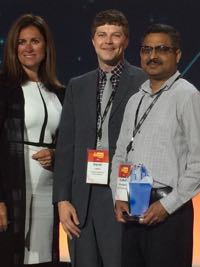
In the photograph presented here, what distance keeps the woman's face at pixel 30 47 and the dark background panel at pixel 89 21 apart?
1.93 metres

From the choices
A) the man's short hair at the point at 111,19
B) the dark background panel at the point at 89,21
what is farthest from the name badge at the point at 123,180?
the dark background panel at the point at 89,21

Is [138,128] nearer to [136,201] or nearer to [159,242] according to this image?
[136,201]

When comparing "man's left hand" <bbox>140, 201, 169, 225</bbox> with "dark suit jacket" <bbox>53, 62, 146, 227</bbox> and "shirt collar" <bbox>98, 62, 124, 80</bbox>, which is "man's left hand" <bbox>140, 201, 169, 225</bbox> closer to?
"dark suit jacket" <bbox>53, 62, 146, 227</bbox>

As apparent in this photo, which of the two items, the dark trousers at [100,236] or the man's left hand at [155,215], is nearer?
the man's left hand at [155,215]

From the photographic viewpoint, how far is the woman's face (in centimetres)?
285

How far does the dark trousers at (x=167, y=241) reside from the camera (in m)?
2.20

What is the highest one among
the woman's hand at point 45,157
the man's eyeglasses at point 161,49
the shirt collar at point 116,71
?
the man's eyeglasses at point 161,49

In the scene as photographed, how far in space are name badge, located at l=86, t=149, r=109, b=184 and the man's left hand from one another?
15.0 inches

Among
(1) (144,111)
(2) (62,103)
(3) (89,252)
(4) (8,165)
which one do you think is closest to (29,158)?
(4) (8,165)

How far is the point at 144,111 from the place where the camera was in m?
2.33

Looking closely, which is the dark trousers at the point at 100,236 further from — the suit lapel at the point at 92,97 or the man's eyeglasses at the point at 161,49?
the man's eyeglasses at the point at 161,49

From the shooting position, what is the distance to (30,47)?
112 inches

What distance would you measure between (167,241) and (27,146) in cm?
92

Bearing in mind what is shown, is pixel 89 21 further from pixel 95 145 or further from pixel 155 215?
pixel 155 215
